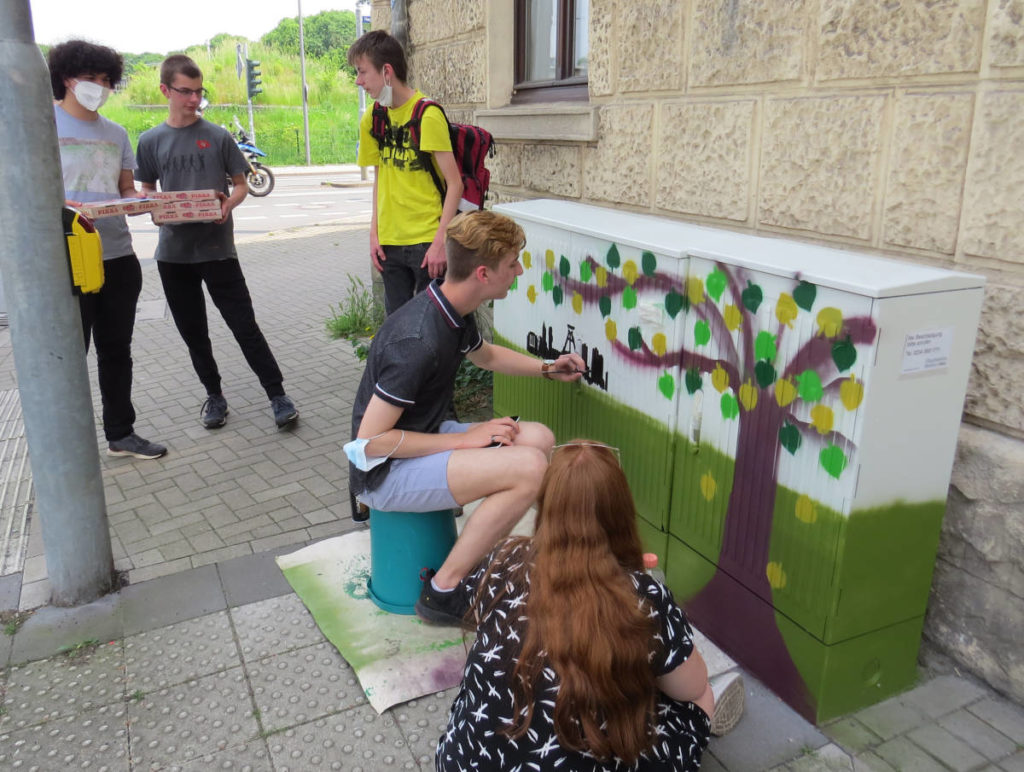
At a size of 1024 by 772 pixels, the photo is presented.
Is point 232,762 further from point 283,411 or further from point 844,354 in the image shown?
point 283,411

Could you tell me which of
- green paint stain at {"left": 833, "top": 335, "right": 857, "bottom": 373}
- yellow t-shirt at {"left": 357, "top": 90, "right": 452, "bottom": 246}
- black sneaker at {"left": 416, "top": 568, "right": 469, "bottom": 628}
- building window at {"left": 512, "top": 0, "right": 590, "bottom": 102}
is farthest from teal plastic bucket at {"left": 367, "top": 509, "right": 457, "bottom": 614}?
building window at {"left": 512, "top": 0, "right": 590, "bottom": 102}

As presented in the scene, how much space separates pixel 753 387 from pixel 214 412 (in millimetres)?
3534

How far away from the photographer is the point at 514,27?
5180mm

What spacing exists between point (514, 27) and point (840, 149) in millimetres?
2971

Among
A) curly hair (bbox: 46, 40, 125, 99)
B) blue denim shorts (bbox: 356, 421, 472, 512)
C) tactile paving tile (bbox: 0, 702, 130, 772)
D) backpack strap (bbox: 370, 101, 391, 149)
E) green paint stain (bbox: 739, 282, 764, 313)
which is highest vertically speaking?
curly hair (bbox: 46, 40, 125, 99)

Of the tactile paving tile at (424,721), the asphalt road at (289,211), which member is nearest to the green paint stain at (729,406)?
the tactile paving tile at (424,721)

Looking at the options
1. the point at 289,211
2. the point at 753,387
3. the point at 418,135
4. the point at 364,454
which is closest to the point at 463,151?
the point at 418,135

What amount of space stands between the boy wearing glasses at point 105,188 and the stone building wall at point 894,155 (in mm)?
2528

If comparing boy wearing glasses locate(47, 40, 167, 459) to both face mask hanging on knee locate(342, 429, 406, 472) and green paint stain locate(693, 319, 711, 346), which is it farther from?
green paint stain locate(693, 319, 711, 346)

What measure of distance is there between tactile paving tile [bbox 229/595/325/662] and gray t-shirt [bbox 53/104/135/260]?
2.08 meters

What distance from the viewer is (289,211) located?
1811 centimetres

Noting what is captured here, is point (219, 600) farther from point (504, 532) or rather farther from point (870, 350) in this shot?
point (870, 350)

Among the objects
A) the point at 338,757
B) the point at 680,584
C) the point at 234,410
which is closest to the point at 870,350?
the point at 680,584

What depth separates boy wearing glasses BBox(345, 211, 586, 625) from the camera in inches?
106
